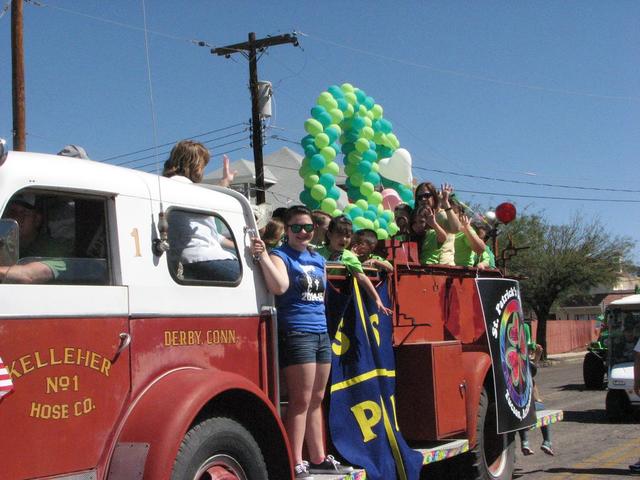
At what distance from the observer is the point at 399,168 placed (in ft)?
36.6

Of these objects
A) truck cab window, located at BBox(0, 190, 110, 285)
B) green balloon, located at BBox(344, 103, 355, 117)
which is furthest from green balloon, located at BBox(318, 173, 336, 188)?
truck cab window, located at BBox(0, 190, 110, 285)

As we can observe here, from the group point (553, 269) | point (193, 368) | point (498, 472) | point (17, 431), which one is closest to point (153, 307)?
point (193, 368)

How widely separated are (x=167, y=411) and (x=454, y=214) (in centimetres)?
446

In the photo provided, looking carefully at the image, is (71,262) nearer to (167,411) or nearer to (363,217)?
(167,411)

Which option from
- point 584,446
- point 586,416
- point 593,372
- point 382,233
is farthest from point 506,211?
point 593,372

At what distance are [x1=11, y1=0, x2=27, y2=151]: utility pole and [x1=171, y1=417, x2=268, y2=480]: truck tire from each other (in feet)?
37.2

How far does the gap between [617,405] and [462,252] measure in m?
7.10

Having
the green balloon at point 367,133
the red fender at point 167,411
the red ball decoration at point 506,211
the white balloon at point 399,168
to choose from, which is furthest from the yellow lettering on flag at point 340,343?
the green balloon at point 367,133

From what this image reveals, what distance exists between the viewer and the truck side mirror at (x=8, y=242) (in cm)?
356

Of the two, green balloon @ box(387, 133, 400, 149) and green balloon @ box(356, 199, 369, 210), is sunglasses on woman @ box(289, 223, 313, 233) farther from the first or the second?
green balloon @ box(387, 133, 400, 149)

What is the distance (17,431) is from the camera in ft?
11.4

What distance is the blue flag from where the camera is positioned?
18.5ft

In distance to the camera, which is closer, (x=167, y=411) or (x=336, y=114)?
(x=167, y=411)

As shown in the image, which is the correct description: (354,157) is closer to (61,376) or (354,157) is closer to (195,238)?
(195,238)
